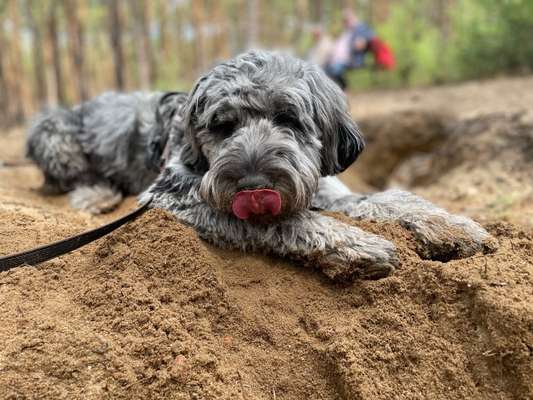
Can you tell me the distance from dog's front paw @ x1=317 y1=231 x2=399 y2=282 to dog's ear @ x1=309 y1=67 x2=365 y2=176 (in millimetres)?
822

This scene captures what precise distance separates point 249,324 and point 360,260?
0.82 m

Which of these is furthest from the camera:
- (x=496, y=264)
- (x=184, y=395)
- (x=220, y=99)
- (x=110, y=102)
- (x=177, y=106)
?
(x=110, y=102)

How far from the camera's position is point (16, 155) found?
34.7ft

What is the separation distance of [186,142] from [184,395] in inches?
86.1

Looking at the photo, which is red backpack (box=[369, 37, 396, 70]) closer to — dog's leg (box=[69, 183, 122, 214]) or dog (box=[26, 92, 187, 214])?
dog (box=[26, 92, 187, 214])

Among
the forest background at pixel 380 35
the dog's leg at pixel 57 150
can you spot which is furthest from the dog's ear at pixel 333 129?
the dog's leg at pixel 57 150

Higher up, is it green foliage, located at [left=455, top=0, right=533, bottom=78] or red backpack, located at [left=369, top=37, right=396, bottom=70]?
green foliage, located at [left=455, top=0, right=533, bottom=78]

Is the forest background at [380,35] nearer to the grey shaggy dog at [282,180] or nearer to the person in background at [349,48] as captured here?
the grey shaggy dog at [282,180]

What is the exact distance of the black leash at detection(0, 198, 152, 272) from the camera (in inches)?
131

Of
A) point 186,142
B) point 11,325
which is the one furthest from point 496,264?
point 11,325

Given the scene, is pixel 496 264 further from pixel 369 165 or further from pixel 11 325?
pixel 369 165

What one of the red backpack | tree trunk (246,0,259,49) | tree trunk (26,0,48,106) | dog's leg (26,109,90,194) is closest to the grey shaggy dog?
dog's leg (26,109,90,194)

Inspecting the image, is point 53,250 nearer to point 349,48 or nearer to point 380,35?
point 349,48

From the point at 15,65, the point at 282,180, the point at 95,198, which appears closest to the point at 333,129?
the point at 282,180
